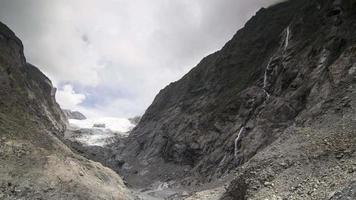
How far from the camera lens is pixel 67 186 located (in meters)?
43.1

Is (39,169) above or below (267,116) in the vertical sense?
above

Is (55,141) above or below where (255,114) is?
above

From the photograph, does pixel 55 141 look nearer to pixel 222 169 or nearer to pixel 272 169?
pixel 222 169

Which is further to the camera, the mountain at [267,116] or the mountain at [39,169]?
the mountain at [39,169]

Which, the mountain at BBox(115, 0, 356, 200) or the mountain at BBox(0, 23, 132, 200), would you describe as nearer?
the mountain at BBox(115, 0, 356, 200)

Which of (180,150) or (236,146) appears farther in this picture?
(180,150)

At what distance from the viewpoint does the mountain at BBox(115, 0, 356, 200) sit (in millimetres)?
31938

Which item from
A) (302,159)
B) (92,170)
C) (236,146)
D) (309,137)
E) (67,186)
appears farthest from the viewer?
(236,146)

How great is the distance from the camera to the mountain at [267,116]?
31938 millimetres

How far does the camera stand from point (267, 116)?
62.0 m

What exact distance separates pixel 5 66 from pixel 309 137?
182 ft

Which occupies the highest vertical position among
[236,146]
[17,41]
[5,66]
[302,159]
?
[17,41]

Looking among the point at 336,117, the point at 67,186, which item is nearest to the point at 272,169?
the point at 336,117

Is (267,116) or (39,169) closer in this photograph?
(39,169)
